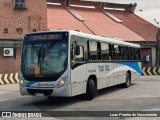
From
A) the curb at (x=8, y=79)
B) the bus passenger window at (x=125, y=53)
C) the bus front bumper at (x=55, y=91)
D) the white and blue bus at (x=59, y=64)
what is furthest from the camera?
the curb at (x=8, y=79)

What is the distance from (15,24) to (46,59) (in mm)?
20759

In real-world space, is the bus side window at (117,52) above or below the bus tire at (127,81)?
above

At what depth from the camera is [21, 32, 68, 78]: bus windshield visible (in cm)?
1172

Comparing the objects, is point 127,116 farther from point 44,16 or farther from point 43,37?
point 44,16

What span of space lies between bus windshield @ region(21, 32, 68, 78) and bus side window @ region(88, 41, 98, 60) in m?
1.97

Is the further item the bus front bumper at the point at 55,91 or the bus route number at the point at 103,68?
the bus route number at the point at 103,68

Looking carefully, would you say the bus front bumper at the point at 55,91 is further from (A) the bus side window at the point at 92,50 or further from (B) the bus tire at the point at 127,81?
(B) the bus tire at the point at 127,81

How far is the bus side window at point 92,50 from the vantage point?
537 inches

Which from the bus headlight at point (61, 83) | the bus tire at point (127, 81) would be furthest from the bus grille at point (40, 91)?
the bus tire at point (127, 81)

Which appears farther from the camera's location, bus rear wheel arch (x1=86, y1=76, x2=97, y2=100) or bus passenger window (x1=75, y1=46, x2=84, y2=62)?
bus rear wheel arch (x1=86, y1=76, x2=97, y2=100)

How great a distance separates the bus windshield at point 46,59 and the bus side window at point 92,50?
1.97 m

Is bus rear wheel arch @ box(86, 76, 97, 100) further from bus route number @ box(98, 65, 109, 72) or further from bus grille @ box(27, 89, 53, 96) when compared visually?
bus grille @ box(27, 89, 53, 96)

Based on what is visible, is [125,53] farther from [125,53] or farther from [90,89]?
[90,89]

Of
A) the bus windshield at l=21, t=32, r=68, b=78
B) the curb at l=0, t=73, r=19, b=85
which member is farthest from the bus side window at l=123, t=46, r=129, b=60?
the curb at l=0, t=73, r=19, b=85
